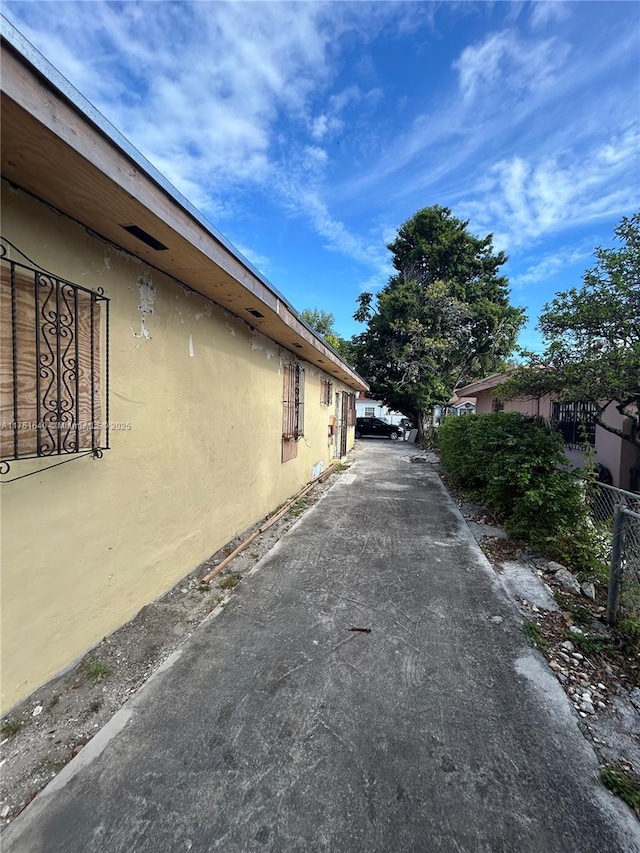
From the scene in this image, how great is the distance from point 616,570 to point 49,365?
4085 millimetres

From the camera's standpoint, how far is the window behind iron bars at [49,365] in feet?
5.61

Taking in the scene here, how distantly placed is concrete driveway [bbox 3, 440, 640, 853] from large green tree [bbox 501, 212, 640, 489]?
309cm

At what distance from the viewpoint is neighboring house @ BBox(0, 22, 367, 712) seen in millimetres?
1615

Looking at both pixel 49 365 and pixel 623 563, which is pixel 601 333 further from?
pixel 49 365

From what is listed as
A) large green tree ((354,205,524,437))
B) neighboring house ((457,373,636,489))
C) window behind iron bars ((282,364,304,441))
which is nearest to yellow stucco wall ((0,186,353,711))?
window behind iron bars ((282,364,304,441))

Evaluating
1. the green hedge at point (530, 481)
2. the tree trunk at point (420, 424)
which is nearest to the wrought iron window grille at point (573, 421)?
the green hedge at point (530, 481)

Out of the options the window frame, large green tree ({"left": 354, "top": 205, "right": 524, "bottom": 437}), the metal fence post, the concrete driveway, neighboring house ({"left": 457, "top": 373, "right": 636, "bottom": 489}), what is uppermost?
large green tree ({"left": 354, "top": 205, "right": 524, "bottom": 437})

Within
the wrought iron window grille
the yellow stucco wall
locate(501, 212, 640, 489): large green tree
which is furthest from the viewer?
the wrought iron window grille

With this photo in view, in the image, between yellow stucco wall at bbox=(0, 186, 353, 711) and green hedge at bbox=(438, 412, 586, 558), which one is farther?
green hedge at bbox=(438, 412, 586, 558)

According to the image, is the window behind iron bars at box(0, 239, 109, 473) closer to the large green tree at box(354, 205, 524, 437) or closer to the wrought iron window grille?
the wrought iron window grille

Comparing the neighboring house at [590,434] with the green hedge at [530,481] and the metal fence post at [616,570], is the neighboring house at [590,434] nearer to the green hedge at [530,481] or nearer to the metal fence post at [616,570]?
the green hedge at [530,481]

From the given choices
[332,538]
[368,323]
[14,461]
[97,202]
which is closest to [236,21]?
[97,202]

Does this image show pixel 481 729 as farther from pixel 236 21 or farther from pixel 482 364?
pixel 482 364

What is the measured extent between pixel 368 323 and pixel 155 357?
59.3 ft
